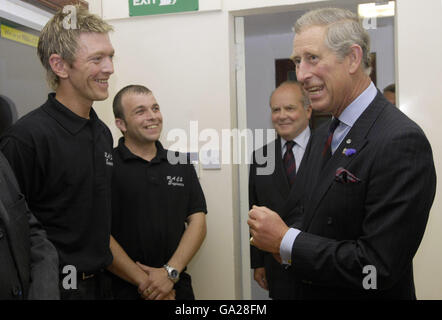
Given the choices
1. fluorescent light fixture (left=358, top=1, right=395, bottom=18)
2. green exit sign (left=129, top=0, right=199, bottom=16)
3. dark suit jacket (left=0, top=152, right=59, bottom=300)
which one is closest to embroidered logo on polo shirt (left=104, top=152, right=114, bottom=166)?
dark suit jacket (left=0, top=152, right=59, bottom=300)

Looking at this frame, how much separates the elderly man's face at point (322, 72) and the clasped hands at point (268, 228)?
0.39 meters

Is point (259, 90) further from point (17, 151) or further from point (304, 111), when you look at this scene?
point (17, 151)

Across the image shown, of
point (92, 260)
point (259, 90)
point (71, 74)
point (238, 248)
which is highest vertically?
point (259, 90)

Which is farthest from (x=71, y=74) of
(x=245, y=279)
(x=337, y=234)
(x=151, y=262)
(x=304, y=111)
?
(x=245, y=279)

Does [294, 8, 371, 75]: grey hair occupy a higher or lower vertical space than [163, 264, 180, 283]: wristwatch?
higher

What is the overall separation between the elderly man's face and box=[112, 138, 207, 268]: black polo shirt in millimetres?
1005

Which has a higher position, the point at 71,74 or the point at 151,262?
the point at 71,74

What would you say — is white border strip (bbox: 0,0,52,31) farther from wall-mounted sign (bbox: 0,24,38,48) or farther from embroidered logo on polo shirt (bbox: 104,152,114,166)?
embroidered logo on polo shirt (bbox: 104,152,114,166)

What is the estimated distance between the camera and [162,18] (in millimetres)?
2637

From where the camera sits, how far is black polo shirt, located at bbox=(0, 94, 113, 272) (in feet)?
4.73

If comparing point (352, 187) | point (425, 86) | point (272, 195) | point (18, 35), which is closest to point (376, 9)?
point (425, 86)

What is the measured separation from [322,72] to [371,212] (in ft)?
1.58

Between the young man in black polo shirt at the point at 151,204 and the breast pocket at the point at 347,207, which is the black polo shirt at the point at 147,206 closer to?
the young man in black polo shirt at the point at 151,204

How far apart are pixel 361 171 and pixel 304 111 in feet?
4.40
